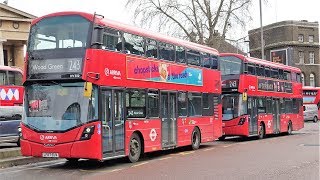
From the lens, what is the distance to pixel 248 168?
13.7 metres

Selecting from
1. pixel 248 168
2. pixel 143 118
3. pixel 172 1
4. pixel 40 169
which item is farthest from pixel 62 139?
pixel 172 1

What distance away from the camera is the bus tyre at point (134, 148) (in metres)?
15.7

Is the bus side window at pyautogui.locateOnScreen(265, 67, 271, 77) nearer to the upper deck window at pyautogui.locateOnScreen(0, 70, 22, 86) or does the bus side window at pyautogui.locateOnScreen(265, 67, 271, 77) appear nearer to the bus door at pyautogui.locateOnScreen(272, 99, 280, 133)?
the bus door at pyautogui.locateOnScreen(272, 99, 280, 133)

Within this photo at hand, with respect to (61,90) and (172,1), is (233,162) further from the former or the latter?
(172,1)

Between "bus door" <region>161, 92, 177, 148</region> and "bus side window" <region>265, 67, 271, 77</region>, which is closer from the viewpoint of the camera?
"bus door" <region>161, 92, 177, 148</region>

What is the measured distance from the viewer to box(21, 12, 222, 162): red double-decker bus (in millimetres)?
13805

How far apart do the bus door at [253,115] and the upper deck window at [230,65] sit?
1715 mm

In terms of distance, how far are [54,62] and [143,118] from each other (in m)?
3.74

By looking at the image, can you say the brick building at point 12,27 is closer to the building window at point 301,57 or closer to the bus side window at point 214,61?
the bus side window at point 214,61

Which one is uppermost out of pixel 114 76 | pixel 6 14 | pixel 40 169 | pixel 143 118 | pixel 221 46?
pixel 6 14

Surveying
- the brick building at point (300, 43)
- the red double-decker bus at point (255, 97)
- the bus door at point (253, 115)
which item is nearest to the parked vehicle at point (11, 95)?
the red double-decker bus at point (255, 97)

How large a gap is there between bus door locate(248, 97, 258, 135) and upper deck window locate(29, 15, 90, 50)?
1425 centimetres

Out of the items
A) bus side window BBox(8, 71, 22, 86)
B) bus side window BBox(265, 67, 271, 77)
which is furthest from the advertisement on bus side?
bus side window BBox(8, 71, 22, 86)

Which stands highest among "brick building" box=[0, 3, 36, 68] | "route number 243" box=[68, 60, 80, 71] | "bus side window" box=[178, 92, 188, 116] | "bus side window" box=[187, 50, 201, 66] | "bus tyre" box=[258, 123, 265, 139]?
"brick building" box=[0, 3, 36, 68]
